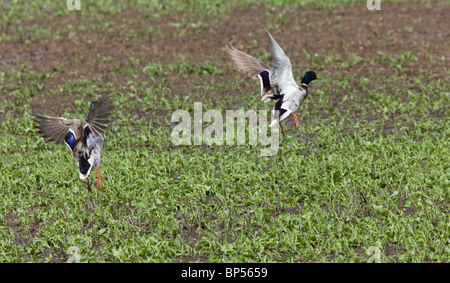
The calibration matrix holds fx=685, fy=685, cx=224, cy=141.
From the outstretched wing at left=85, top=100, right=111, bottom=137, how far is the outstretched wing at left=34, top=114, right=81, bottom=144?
0.30 metres

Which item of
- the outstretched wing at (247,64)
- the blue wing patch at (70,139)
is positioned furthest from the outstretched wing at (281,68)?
the blue wing patch at (70,139)

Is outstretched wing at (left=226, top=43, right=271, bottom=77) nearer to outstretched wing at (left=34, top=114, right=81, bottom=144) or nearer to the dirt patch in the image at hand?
outstretched wing at (left=34, top=114, right=81, bottom=144)

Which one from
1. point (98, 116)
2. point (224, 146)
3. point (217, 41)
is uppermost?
point (217, 41)

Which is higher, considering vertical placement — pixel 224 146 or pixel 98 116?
pixel 98 116

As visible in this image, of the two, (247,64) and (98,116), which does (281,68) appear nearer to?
(247,64)

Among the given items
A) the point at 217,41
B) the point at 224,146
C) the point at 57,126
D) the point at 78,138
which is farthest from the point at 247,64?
the point at 217,41

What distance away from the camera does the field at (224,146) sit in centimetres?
726

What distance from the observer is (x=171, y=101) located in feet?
41.6

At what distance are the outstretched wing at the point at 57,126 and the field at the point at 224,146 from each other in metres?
0.83

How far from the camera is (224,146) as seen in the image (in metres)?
10.5

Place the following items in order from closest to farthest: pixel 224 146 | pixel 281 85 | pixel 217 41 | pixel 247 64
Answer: pixel 281 85
pixel 247 64
pixel 224 146
pixel 217 41

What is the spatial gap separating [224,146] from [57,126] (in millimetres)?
Answer: 3072

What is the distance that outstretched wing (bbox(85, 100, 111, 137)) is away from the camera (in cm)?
771

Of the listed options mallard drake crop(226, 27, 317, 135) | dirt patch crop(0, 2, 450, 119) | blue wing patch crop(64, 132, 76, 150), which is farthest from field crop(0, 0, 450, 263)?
mallard drake crop(226, 27, 317, 135)
